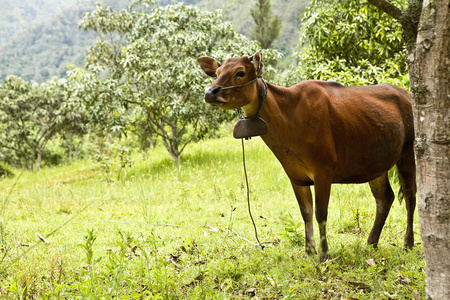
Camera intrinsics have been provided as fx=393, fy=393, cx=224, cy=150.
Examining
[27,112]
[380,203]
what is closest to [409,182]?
[380,203]

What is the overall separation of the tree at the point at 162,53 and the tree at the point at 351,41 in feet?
6.10

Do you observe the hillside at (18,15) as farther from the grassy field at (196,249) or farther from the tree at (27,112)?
the grassy field at (196,249)

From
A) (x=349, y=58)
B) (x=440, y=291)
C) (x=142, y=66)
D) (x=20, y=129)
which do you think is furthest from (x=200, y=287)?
(x=20, y=129)

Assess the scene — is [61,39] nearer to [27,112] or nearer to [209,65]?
[27,112]

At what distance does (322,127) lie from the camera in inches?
130

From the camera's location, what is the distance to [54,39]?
116500 millimetres

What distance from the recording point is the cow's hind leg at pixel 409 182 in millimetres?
3740

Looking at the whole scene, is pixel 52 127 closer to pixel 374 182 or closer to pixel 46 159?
pixel 46 159

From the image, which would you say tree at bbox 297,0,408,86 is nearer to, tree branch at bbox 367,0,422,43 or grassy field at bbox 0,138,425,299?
grassy field at bbox 0,138,425,299

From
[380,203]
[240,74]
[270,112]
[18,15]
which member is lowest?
[380,203]

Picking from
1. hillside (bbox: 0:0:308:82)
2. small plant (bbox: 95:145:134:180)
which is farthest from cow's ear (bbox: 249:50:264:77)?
hillside (bbox: 0:0:308:82)

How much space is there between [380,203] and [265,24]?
33.2 m

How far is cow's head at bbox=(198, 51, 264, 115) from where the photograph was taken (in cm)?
293

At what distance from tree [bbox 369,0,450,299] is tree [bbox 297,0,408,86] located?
5690 millimetres
